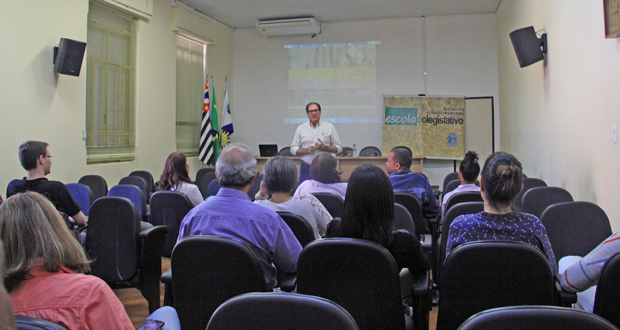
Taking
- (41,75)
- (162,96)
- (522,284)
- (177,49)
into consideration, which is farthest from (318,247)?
(177,49)

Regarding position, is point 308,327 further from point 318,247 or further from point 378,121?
point 378,121

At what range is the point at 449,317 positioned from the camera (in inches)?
64.5

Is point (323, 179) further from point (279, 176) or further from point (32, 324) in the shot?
point (32, 324)

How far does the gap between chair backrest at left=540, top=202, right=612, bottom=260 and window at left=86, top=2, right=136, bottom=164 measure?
5.40 m

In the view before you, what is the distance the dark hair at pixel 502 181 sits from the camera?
1.83 m

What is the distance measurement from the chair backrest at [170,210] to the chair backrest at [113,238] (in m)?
0.65

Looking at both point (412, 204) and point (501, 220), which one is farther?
point (412, 204)

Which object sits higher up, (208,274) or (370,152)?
(370,152)

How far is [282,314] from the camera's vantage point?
96cm

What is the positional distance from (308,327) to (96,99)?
232 inches

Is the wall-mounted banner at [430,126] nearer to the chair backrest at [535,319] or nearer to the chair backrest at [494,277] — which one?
the chair backrest at [494,277]

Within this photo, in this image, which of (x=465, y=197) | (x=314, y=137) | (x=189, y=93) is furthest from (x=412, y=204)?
(x=189, y=93)

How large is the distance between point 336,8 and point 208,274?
719 cm

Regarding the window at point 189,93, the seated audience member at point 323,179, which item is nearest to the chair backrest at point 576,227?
the seated audience member at point 323,179
